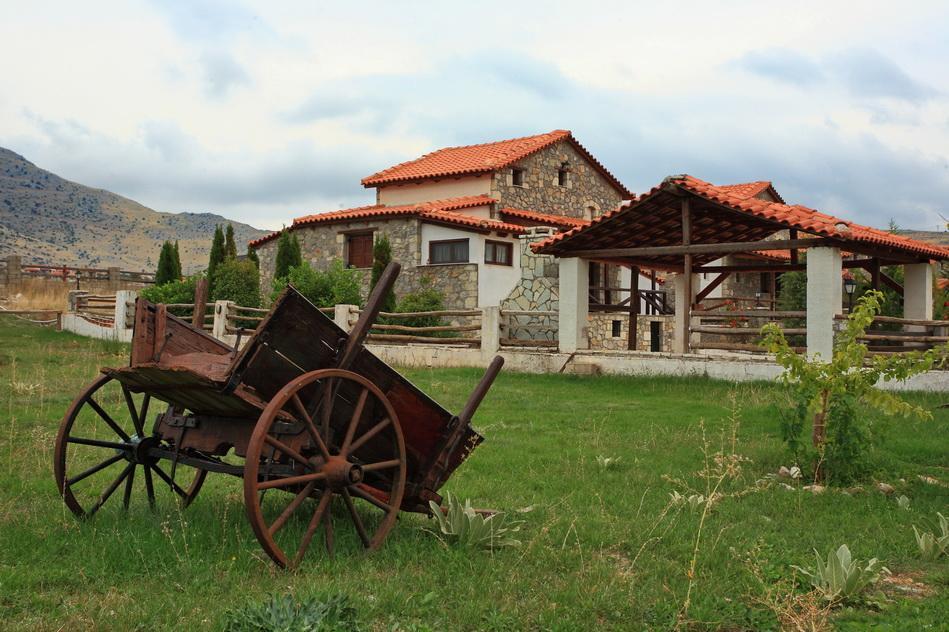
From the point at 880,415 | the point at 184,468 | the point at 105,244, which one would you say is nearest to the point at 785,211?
the point at 880,415

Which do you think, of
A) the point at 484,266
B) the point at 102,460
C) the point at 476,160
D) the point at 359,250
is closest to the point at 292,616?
the point at 102,460

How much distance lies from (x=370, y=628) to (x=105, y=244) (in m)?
93.1

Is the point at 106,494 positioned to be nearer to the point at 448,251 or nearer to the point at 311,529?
the point at 311,529

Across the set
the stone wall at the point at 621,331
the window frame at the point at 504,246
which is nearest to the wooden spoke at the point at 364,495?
the stone wall at the point at 621,331

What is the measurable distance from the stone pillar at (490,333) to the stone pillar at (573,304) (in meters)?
1.44

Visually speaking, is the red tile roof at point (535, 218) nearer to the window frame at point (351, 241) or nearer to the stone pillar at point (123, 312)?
the window frame at point (351, 241)

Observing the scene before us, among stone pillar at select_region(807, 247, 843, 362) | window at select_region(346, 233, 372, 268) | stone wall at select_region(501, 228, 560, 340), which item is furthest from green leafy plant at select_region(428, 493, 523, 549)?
window at select_region(346, 233, 372, 268)

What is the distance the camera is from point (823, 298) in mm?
14680

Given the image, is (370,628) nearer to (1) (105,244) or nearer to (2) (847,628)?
(2) (847,628)

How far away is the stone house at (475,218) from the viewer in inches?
985

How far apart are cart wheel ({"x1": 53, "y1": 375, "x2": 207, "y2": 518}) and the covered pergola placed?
9725 mm

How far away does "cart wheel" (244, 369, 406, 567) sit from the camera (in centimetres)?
447

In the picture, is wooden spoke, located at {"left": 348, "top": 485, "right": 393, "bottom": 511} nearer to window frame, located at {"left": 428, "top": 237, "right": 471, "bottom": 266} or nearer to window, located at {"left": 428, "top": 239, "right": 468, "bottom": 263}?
window frame, located at {"left": 428, "top": 237, "right": 471, "bottom": 266}

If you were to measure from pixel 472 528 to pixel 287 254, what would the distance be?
22.9m
